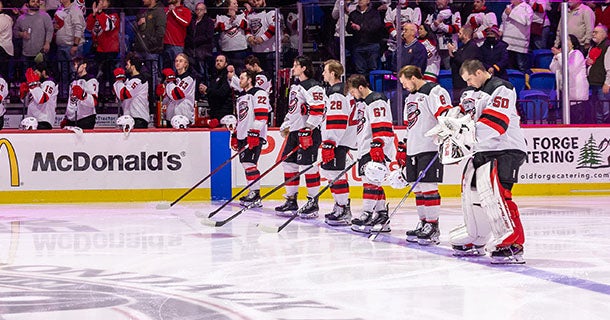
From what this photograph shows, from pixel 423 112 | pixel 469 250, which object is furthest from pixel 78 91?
pixel 469 250

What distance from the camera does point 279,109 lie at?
12.7 meters

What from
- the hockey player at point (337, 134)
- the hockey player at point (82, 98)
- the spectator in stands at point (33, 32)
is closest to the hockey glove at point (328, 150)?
the hockey player at point (337, 134)

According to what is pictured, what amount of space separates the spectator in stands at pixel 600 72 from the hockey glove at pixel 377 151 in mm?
5498

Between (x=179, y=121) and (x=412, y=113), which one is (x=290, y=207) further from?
(x=412, y=113)

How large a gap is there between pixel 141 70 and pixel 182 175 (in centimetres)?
143

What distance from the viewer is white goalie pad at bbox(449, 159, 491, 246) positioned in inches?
272

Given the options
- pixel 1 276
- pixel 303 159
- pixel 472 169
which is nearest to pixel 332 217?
pixel 303 159

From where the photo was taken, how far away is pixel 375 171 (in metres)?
8.32

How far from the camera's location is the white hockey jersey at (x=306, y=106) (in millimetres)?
9711

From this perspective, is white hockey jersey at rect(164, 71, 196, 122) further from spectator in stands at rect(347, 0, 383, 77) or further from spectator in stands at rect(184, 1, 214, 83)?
spectator in stands at rect(347, 0, 383, 77)

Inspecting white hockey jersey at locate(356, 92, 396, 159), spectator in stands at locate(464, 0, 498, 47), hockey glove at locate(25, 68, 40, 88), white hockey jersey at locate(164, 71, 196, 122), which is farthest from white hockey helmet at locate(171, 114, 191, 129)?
white hockey jersey at locate(356, 92, 396, 159)

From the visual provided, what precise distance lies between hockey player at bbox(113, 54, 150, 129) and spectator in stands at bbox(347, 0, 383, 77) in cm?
267

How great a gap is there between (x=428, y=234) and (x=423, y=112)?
96cm

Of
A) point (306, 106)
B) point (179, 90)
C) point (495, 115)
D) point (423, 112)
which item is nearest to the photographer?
point (495, 115)
